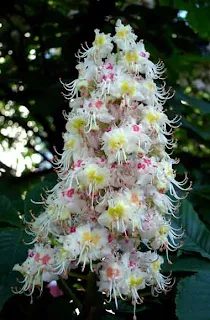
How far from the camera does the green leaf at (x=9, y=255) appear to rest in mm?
1131

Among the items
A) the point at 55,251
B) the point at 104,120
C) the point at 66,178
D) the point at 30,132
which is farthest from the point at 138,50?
the point at 30,132

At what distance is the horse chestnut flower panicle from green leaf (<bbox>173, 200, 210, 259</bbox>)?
83mm

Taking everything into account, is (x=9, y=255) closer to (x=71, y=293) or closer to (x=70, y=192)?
(x=71, y=293)

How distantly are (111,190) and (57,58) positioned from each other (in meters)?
1.59

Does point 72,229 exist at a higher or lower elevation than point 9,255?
higher

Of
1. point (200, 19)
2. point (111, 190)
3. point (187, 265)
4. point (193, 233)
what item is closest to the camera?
point (111, 190)

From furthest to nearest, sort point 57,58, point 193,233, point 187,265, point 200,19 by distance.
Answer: point 57,58 < point 200,19 < point 193,233 < point 187,265

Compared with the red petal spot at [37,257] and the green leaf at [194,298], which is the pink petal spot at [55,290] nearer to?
the red petal spot at [37,257]

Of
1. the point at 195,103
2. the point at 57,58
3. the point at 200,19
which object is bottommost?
the point at 57,58

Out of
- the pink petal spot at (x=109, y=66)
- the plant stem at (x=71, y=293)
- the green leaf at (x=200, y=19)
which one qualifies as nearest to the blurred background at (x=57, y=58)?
the green leaf at (x=200, y=19)

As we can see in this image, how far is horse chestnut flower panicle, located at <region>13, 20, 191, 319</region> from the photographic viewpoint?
99 centimetres

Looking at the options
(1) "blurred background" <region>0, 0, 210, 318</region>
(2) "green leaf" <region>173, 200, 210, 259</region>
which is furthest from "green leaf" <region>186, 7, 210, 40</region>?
(2) "green leaf" <region>173, 200, 210, 259</region>

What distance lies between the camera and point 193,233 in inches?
48.6

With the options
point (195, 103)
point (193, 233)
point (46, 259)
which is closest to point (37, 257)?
point (46, 259)
